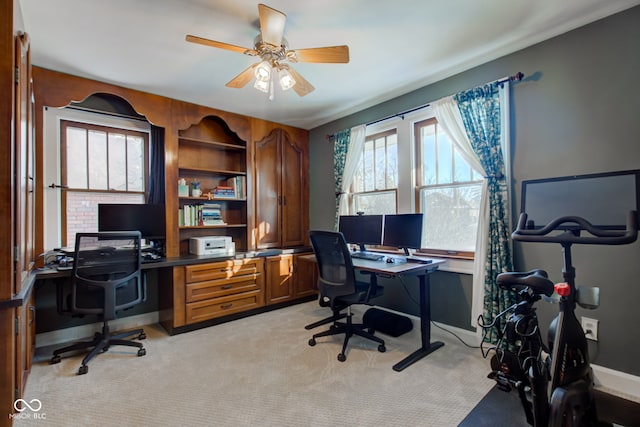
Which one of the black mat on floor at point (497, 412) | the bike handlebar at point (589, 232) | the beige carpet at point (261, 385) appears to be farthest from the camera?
the beige carpet at point (261, 385)

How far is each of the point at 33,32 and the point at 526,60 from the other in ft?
12.4

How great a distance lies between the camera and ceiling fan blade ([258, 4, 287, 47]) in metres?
1.78

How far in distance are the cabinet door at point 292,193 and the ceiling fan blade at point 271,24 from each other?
227cm

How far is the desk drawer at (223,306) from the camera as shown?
3143 mm

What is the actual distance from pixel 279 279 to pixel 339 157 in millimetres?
1778

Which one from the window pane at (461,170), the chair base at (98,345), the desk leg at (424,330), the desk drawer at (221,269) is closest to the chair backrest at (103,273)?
the chair base at (98,345)

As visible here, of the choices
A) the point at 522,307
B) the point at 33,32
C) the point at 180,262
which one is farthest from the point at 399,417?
the point at 33,32

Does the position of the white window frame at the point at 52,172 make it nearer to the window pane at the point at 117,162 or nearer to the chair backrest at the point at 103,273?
the window pane at the point at 117,162

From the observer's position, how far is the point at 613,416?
5.69 feet

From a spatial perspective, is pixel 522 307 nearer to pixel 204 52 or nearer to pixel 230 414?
pixel 230 414

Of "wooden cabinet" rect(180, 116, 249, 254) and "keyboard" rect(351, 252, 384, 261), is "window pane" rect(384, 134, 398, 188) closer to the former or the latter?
"keyboard" rect(351, 252, 384, 261)

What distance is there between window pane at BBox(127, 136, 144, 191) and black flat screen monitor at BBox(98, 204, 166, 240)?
0.37 m

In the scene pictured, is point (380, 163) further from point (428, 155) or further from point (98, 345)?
point (98, 345)

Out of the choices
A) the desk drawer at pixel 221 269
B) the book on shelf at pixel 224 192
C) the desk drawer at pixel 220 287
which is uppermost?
the book on shelf at pixel 224 192
